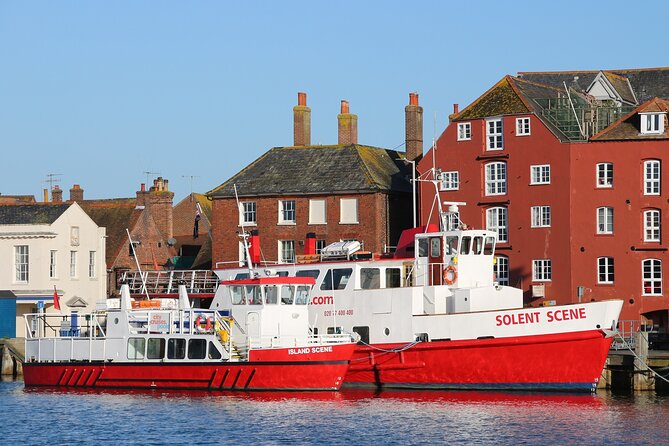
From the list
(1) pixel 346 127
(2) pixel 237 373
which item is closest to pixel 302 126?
(1) pixel 346 127

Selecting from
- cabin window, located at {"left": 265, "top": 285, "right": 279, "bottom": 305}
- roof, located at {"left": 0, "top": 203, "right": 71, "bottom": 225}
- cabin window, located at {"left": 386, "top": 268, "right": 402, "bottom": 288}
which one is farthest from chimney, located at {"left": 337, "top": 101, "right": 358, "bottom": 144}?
cabin window, located at {"left": 265, "top": 285, "right": 279, "bottom": 305}

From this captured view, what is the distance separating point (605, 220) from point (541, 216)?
291 cm

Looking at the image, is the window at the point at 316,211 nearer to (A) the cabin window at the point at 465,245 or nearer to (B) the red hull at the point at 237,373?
(A) the cabin window at the point at 465,245

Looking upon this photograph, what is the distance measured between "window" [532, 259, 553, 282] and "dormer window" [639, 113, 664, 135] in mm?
7148

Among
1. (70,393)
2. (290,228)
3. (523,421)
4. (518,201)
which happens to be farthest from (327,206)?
(523,421)

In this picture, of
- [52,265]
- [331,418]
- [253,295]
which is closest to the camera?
[331,418]

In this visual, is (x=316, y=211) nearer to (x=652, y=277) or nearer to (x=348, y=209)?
(x=348, y=209)

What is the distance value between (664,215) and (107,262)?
31638 mm

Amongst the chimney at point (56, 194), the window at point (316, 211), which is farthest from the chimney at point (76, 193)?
the window at point (316, 211)

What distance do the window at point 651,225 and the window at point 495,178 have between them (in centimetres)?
673

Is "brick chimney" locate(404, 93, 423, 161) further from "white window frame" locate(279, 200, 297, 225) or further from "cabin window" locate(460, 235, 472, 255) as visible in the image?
"cabin window" locate(460, 235, 472, 255)

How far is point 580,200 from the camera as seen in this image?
2368 inches

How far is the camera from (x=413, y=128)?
69.6 m

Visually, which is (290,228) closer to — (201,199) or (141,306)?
(141,306)
